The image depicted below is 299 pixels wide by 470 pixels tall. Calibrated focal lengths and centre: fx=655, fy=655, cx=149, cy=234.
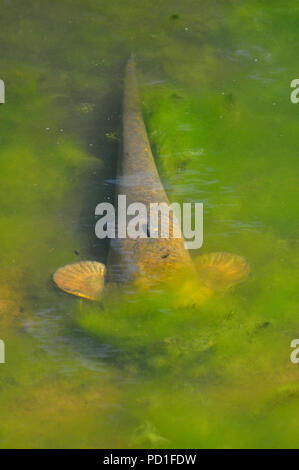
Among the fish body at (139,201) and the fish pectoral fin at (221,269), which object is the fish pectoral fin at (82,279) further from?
the fish pectoral fin at (221,269)

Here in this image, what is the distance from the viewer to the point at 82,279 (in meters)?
3.91

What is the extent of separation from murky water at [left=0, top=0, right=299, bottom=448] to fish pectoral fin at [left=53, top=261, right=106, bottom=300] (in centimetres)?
7

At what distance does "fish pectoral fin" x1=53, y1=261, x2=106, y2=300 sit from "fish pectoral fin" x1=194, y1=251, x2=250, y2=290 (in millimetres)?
613

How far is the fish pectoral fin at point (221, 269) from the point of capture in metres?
3.96

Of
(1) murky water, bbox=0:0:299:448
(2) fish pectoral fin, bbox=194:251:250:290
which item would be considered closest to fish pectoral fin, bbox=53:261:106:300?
(1) murky water, bbox=0:0:299:448

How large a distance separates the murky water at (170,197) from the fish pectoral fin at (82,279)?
72mm

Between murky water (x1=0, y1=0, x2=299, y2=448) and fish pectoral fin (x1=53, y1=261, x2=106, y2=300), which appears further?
fish pectoral fin (x1=53, y1=261, x2=106, y2=300)

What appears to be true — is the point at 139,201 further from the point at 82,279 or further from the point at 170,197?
the point at 82,279

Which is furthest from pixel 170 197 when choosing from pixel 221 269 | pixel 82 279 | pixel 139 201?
pixel 82 279

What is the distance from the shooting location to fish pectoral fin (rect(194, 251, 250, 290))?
13.0 ft

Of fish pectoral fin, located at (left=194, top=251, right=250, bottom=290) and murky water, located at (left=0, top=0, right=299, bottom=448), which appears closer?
murky water, located at (left=0, top=0, right=299, bottom=448)

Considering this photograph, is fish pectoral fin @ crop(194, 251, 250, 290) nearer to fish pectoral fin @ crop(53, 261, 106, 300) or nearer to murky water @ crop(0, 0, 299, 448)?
murky water @ crop(0, 0, 299, 448)

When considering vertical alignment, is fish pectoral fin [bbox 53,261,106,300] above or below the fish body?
below

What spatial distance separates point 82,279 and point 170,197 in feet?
3.29
